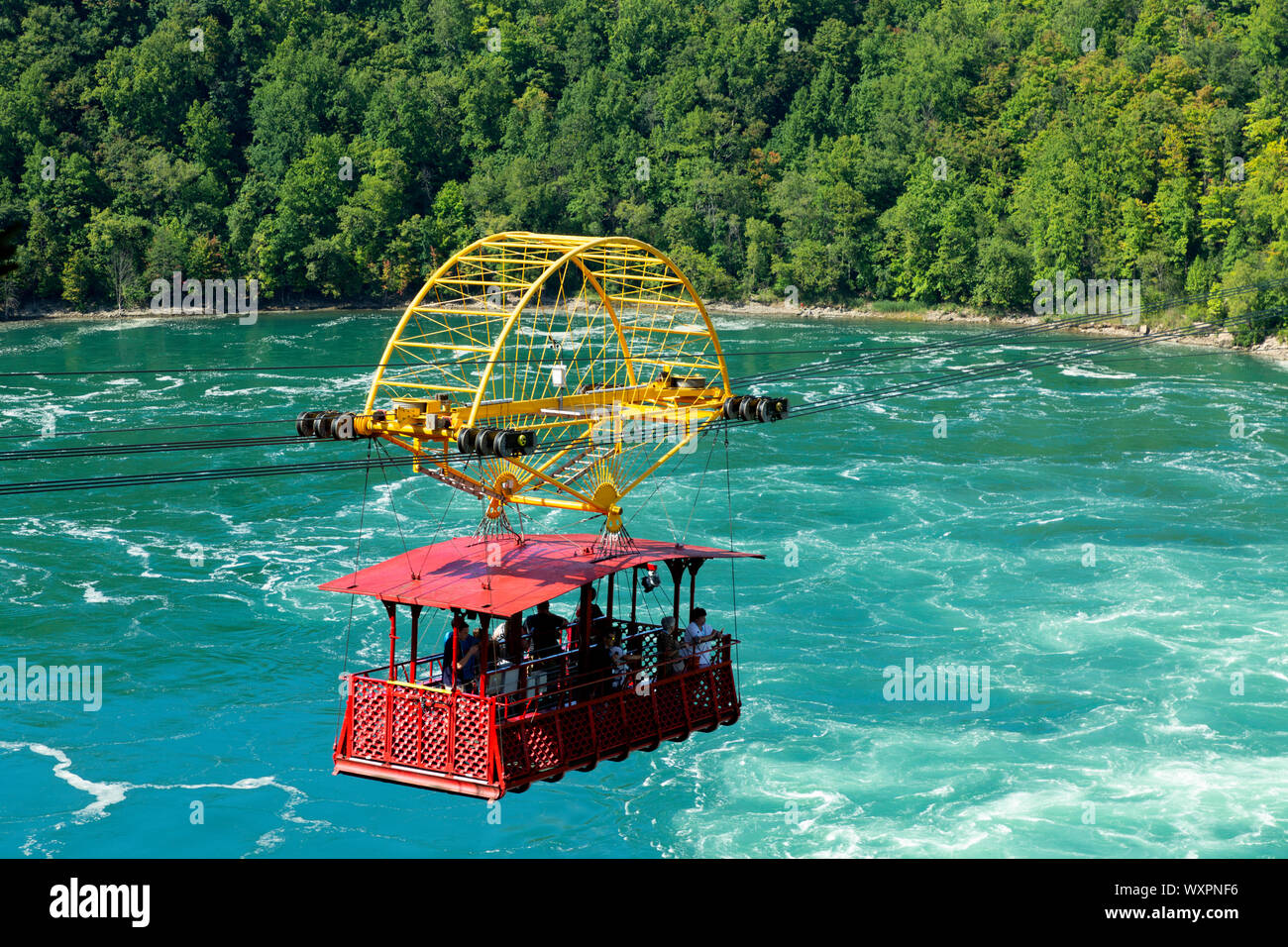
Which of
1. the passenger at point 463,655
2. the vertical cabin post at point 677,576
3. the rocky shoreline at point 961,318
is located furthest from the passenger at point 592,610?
the rocky shoreline at point 961,318

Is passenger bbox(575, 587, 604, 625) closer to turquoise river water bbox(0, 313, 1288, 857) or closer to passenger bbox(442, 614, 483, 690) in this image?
passenger bbox(442, 614, 483, 690)

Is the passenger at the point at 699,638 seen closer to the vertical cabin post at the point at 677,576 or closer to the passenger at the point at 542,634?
the vertical cabin post at the point at 677,576

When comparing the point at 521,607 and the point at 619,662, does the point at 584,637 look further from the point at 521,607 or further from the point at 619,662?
the point at 521,607

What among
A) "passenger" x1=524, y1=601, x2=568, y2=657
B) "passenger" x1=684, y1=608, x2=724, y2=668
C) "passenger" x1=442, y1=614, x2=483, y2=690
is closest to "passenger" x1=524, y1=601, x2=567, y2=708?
"passenger" x1=524, y1=601, x2=568, y2=657

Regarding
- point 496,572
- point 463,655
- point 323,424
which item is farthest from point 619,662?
point 323,424

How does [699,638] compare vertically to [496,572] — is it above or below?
below
